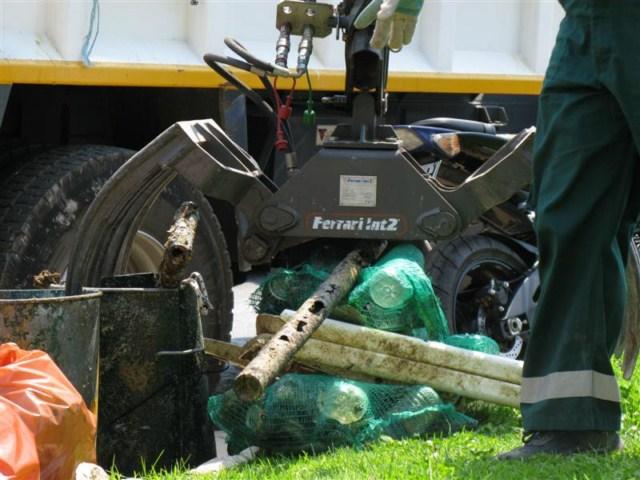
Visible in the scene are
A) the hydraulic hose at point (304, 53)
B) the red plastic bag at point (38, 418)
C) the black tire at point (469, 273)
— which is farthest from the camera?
the black tire at point (469, 273)

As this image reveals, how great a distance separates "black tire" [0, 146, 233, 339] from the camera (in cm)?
545

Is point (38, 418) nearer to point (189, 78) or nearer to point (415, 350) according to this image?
point (415, 350)

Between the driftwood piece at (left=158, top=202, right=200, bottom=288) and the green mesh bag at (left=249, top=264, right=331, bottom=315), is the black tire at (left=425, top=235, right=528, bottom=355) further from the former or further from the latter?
the driftwood piece at (left=158, top=202, right=200, bottom=288)

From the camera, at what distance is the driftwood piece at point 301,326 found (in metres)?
3.83

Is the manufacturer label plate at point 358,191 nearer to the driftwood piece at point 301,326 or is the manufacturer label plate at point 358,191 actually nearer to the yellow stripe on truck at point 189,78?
the driftwood piece at point 301,326

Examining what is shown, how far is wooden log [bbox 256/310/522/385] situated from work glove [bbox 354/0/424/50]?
0.97m

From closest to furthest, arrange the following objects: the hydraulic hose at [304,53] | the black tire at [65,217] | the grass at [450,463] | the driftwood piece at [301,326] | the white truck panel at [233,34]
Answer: the grass at [450,463] → the driftwood piece at [301,326] → the hydraulic hose at [304,53] → the black tire at [65,217] → the white truck panel at [233,34]

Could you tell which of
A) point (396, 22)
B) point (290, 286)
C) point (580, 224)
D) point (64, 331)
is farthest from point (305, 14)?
point (580, 224)

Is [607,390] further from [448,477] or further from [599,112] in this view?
[599,112]

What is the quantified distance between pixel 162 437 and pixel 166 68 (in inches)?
74.5

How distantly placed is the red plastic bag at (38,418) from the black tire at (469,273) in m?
2.55

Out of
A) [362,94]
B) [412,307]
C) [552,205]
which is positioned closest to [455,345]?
[412,307]

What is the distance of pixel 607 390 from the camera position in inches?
145

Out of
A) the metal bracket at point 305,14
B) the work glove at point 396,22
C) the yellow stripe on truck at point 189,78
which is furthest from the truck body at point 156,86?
the work glove at point 396,22
